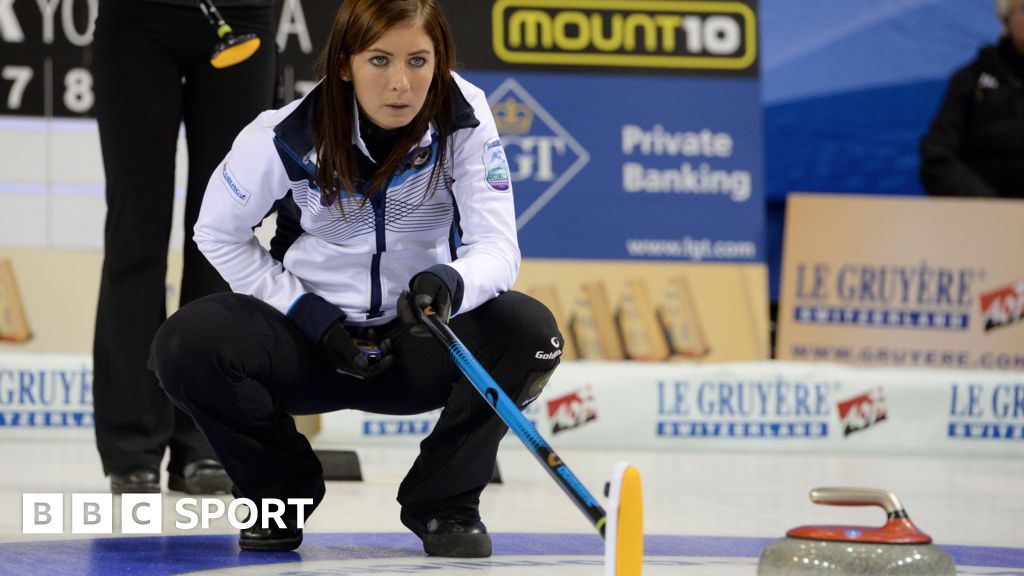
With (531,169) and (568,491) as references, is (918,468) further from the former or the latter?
(568,491)

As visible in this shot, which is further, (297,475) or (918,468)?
(918,468)

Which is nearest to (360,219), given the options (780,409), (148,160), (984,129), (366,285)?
(366,285)

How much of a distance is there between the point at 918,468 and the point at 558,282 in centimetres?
145

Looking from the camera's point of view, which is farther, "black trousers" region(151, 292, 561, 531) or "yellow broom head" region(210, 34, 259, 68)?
"yellow broom head" region(210, 34, 259, 68)

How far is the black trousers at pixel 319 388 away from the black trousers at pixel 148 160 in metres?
0.81

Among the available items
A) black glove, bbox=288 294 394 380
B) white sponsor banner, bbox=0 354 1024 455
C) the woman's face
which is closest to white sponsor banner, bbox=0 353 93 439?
white sponsor banner, bbox=0 354 1024 455

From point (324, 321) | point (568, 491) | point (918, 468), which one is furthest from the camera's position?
point (918, 468)

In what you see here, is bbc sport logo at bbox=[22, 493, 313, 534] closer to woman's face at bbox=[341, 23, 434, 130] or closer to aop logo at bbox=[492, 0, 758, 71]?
woman's face at bbox=[341, 23, 434, 130]

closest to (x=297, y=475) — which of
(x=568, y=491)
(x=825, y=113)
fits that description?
(x=568, y=491)

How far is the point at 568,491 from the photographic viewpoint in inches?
83.0

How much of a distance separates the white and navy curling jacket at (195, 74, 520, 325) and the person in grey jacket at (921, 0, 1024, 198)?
402 cm

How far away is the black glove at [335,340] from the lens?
2502 millimetres

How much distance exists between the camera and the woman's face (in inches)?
98.1

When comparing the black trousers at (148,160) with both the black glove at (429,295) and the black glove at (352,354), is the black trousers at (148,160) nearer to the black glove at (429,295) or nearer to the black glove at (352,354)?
the black glove at (352,354)
